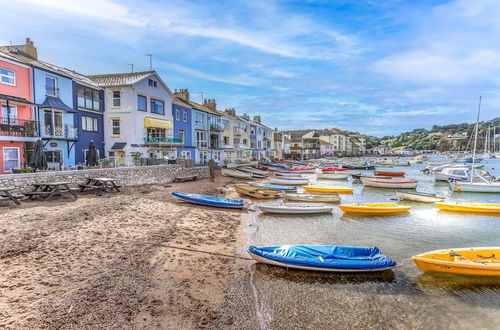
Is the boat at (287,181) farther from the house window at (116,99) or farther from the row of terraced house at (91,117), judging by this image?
the house window at (116,99)

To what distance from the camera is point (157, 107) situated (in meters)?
36.0

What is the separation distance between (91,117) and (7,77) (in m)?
9.60

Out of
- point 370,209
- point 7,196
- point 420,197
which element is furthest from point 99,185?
point 420,197

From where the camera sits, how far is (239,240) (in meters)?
13.2

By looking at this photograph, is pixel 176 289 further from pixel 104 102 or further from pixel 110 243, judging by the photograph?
pixel 104 102

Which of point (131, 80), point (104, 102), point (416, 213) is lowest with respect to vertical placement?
point (416, 213)

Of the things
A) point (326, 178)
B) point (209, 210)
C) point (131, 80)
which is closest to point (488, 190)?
point (326, 178)

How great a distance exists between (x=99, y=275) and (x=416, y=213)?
68.1 ft

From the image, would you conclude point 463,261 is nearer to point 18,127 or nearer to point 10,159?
point 18,127

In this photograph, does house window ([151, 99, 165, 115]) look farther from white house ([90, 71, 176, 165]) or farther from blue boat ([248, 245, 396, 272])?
blue boat ([248, 245, 396, 272])

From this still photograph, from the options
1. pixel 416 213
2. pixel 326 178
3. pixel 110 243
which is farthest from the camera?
pixel 326 178

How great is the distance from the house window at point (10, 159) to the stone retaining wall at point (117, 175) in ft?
21.4

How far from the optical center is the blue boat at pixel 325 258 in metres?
9.38

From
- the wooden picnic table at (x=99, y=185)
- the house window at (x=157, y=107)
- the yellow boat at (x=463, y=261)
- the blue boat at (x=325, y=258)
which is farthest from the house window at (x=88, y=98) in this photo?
the yellow boat at (x=463, y=261)
